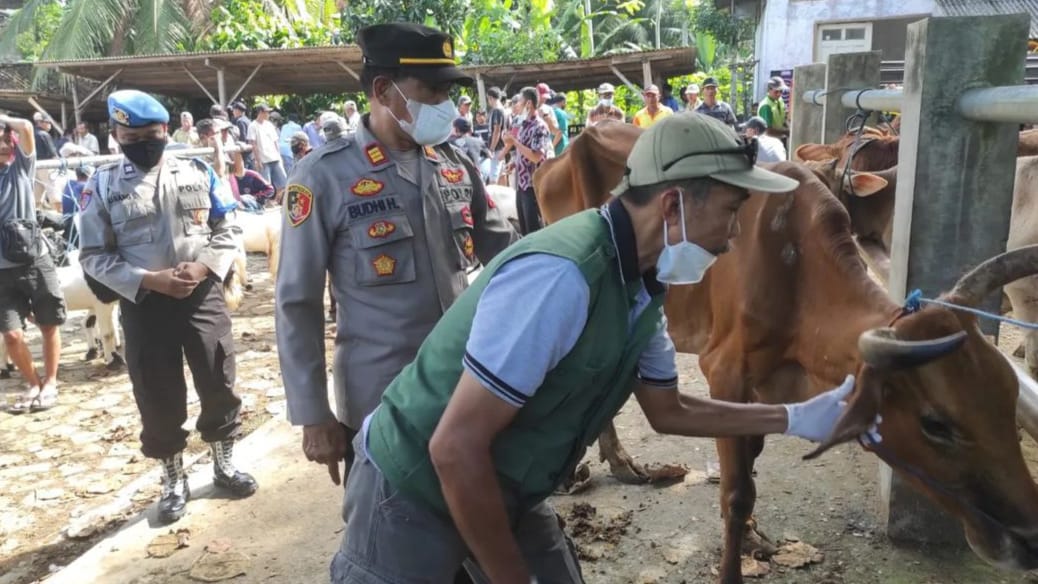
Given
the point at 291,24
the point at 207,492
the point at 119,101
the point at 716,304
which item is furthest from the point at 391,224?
the point at 291,24

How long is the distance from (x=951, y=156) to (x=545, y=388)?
2454 mm

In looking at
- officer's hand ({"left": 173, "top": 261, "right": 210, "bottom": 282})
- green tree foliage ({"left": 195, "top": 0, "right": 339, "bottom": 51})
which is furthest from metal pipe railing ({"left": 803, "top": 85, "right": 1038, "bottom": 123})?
green tree foliage ({"left": 195, "top": 0, "right": 339, "bottom": 51})

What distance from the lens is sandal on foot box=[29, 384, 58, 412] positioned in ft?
21.9

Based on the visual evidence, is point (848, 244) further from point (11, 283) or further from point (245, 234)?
point (245, 234)

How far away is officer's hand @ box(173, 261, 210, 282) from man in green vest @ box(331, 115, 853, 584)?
267 centimetres

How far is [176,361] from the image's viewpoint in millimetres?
4492

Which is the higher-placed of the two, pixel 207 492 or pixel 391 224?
pixel 391 224

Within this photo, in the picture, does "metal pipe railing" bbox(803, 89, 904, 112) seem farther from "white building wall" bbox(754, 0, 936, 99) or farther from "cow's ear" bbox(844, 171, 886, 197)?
"white building wall" bbox(754, 0, 936, 99)

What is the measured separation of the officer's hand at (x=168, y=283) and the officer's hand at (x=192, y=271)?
4cm

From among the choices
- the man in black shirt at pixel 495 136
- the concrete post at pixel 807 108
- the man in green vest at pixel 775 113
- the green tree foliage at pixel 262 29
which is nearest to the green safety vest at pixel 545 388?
the concrete post at pixel 807 108

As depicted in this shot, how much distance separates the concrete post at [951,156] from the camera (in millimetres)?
3254

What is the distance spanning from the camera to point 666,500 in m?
4.32

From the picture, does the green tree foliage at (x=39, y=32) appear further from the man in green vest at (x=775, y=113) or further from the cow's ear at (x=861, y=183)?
the cow's ear at (x=861, y=183)

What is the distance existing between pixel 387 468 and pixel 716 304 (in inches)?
94.4
